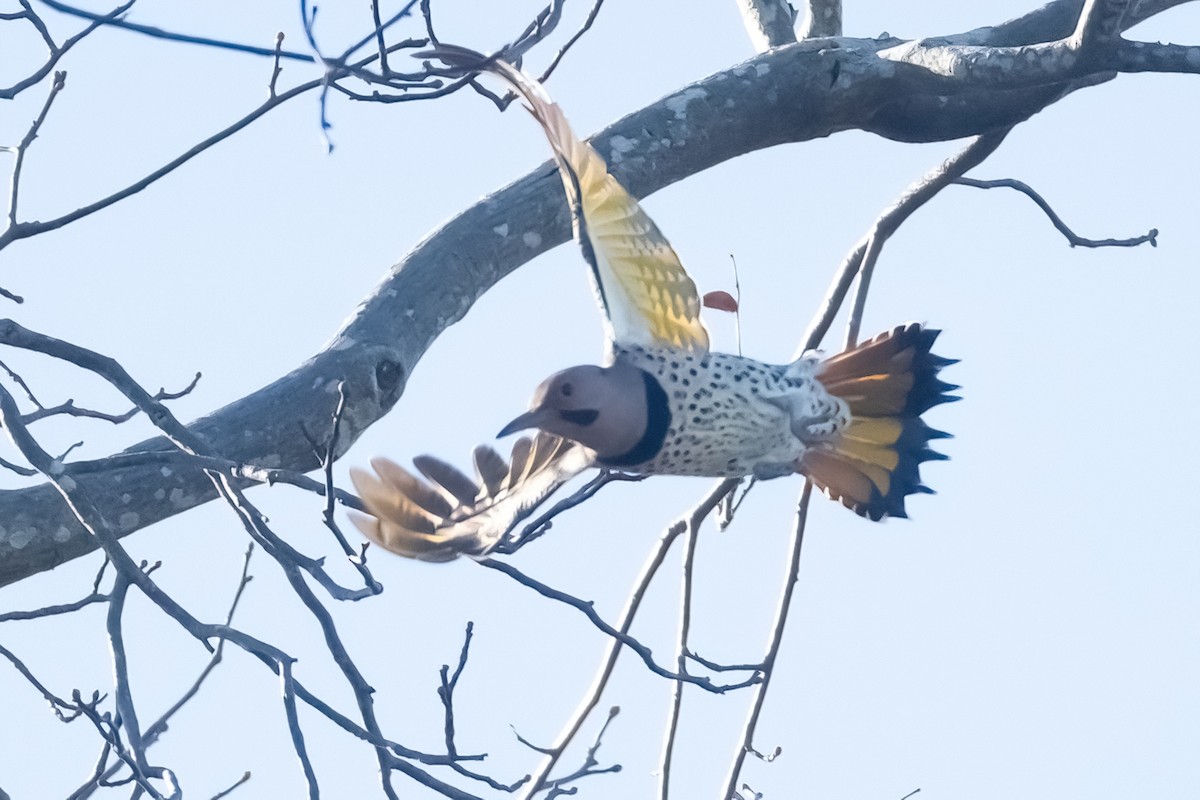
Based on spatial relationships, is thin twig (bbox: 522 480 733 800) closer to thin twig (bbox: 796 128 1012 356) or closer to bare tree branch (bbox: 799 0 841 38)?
thin twig (bbox: 796 128 1012 356)

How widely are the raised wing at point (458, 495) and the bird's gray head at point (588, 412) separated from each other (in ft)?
0.34

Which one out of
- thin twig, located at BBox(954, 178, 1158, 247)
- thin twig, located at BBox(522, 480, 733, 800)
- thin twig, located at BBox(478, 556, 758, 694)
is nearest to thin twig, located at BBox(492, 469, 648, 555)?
thin twig, located at BBox(478, 556, 758, 694)

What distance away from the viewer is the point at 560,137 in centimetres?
280

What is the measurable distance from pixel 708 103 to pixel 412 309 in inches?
33.1

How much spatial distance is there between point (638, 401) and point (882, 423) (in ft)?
2.39

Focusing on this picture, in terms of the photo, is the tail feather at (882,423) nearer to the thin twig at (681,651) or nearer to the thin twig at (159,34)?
the thin twig at (681,651)

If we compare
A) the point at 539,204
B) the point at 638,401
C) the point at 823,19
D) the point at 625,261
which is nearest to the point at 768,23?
the point at 823,19

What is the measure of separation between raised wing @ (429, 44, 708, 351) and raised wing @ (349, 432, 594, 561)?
26cm

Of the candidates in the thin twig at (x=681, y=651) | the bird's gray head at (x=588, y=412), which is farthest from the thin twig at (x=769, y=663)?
the bird's gray head at (x=588, y=412)

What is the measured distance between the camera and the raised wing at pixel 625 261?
2869 millimetres

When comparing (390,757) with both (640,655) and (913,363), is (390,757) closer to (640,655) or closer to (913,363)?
(640,655)

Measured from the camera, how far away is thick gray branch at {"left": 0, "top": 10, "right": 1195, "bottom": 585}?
8.52ft

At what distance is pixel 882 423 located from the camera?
336cm

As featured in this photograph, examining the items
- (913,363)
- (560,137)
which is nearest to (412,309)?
(560,137)
